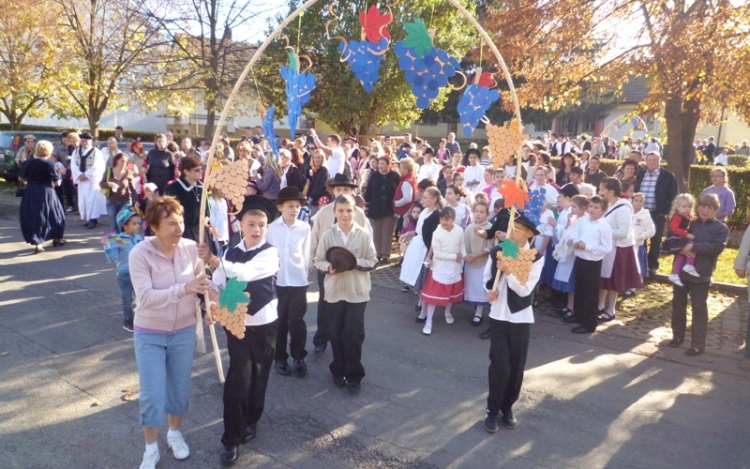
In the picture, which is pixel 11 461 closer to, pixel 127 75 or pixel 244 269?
pixel 244 269

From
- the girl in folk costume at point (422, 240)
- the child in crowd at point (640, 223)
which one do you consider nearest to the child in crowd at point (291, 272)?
the girl in folk costume at point (422, 240)

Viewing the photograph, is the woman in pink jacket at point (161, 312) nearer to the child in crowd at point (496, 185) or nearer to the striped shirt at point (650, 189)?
the child in crowd at point (496, 185)

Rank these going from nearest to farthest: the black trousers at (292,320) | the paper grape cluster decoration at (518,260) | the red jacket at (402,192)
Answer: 1. the paper grape cluster decoration at (518,260)
2. the black trousers at (292,320)
3. the red jacket at (402,192)

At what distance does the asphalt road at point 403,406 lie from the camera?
168 inches

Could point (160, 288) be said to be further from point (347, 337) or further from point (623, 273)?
point (623, 273)

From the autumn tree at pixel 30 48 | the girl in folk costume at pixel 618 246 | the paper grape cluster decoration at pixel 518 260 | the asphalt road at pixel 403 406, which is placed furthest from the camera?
the autumn tree at pixel 30 48

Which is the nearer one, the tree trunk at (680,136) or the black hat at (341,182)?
the black hat at (341,182)

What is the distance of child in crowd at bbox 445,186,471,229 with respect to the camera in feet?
25.4

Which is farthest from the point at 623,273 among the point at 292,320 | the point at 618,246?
the point at 292,320

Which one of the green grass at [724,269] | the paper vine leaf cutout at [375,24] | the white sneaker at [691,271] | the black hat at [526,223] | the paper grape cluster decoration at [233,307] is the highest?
the paper vine leaf cutout at [375,24]

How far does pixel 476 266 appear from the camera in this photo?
738 cm

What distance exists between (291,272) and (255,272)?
4.31ft

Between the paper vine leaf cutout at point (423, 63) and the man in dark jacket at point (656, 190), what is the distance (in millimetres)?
5548

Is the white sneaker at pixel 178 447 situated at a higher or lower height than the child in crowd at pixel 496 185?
lower
